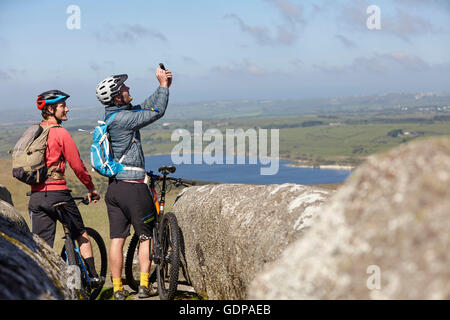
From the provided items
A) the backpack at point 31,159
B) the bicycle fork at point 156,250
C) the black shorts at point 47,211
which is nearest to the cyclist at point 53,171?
the black shorts at point 47,211

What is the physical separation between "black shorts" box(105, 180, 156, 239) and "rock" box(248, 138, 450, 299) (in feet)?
15.5

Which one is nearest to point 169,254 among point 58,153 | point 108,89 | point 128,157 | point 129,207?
point 129,207

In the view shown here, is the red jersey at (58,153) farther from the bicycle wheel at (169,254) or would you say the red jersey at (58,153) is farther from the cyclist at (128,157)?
the bicycle wheel at (169,254)

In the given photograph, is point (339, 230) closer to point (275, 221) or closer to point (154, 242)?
point (275, 221)

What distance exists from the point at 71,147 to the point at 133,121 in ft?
3.64

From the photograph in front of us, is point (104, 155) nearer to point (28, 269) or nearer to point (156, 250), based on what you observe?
point (156, 250)

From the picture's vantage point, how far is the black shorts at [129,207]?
24.1ft

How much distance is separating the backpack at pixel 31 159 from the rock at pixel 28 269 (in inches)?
65.4

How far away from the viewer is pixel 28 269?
397cm

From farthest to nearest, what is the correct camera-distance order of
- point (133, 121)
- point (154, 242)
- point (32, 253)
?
point (154, 242) < point (133, 121) < point (32, 253)

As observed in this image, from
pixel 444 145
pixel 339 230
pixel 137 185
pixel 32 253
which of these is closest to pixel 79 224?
pixel 137 185

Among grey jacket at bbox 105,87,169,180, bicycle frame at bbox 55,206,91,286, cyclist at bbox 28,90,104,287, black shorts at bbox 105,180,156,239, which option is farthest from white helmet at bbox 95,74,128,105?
bicycle frame at bbox 55,206,91,286

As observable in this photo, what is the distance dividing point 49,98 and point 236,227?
3620mm
